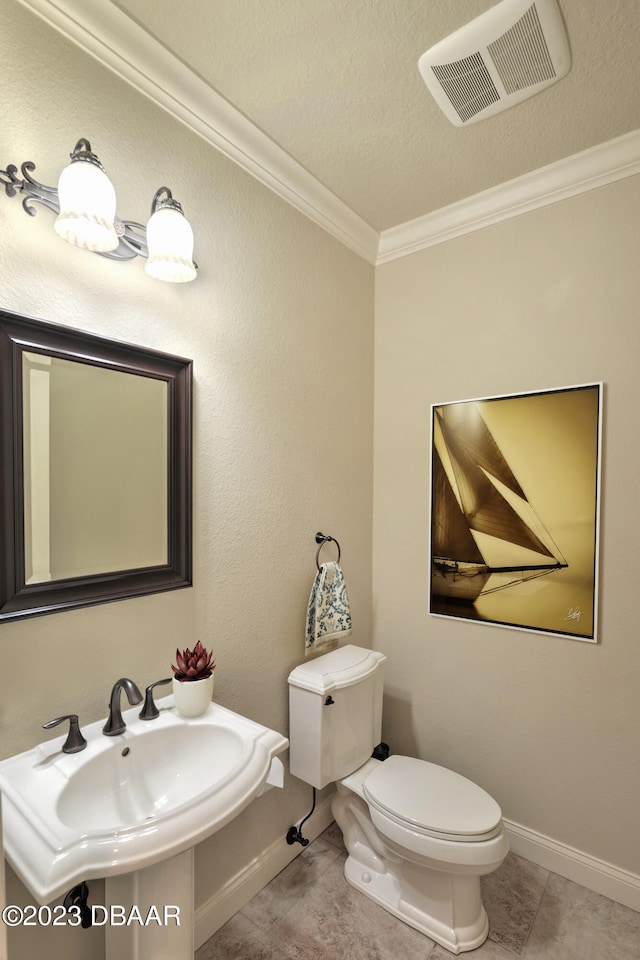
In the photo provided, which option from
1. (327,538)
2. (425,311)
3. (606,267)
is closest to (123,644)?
(327,538)

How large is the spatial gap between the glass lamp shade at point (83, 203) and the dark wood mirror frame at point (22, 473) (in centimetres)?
22

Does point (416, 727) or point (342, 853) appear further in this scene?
point (416, 727)

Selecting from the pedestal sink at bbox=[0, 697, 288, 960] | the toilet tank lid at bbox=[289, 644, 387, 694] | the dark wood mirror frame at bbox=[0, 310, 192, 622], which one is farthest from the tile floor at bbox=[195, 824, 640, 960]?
the dark wood mirror frame at bbox=[0, 310, 192, 622]

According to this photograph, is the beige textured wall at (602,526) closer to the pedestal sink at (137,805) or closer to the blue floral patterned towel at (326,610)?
the blue floral patterned towel at (326,610)

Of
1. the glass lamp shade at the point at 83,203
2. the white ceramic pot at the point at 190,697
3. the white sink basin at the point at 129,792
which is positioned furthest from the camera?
the white ceramic pot at the point at 190,697

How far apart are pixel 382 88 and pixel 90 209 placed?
Result: 986mm

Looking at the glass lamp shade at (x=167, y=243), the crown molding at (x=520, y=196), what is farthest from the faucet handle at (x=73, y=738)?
the crown molding at (x=520, y=196)

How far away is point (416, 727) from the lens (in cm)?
218

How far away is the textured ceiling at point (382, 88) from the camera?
1212mm

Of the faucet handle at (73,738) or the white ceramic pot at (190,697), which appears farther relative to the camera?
the white ceramic pot at (190,697)

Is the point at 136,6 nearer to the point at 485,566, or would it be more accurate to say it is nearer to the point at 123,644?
the point at 123,644

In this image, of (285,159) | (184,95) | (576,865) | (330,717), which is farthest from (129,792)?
(285,159)

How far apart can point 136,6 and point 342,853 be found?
9.30ft

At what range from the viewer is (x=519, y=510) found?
1914 millimetres
